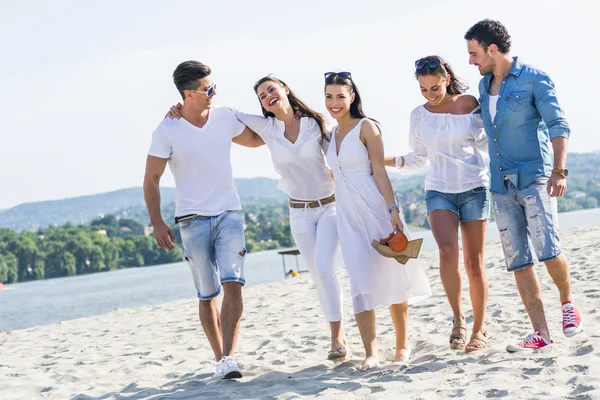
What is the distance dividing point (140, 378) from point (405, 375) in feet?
8.07

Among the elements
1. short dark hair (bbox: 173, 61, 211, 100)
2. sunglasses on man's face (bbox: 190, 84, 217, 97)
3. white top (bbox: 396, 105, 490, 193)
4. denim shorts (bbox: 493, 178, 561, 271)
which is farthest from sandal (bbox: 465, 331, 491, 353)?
short dark hair (bbox: 173, 61, 211, 100)

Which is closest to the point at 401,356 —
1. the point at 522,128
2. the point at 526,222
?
the point at 526,222

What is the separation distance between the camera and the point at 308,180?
236 inches

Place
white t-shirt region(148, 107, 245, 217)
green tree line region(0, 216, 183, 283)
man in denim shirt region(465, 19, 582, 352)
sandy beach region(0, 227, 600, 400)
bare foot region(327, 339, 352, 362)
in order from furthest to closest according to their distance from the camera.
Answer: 1. green tree line region(0, 216, 183, 283)
2. bare foot region(327, 339, 352, 362)
3. white t-shirt region(148, 107, 245, 217)
4. man in denim shirt region(465, 19, 582, 352)
5. sandy beach region(0, 227, 600, 400)

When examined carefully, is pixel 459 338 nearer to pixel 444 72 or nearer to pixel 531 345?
pixel 531 345

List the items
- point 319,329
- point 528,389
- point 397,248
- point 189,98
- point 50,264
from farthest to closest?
point 50,264 < point 319,329 < point 189,98 < point 397,248 < point 528,389

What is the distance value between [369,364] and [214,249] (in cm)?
137

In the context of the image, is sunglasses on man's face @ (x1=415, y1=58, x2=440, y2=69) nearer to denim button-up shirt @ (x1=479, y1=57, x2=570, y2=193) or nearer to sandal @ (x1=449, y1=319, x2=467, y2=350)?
denim button-up shirt @ (x1=479, y1=57, x2=570, y2=193)

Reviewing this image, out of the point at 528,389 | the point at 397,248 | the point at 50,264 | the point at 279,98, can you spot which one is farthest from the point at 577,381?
the point at 50,264

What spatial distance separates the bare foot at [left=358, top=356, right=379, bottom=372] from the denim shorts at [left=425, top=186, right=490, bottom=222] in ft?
3.50

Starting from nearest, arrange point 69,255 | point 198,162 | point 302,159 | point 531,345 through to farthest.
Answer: point 531,345, point 198,162, point 302,159, point 69,255

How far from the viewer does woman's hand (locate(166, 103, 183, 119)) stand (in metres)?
5.94

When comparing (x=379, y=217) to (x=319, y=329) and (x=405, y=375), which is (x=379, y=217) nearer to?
(x=405, y=375)

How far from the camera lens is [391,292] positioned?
5.64 meters
